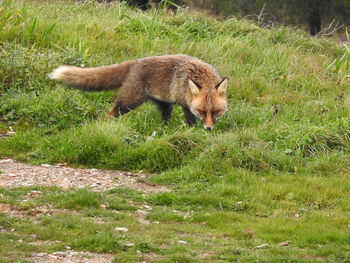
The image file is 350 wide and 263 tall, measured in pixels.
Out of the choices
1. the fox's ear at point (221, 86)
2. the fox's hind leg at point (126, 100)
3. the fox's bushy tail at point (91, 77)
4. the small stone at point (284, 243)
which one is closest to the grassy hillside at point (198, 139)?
the small stone at point (284, 243)

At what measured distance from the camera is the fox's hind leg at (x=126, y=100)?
8.56 metres

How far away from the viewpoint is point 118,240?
4691 millimetres

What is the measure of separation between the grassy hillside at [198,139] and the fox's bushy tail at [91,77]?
20.3 inches

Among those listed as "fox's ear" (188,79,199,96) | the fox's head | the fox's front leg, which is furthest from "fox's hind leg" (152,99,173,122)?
"fox's ear" (188,79,199,96)

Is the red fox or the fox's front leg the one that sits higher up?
the red fox

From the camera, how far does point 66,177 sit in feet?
22.1

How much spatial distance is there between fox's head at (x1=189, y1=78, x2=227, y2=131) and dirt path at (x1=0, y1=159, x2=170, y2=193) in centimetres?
153

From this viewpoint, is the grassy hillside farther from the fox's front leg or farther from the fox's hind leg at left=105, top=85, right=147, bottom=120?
the fox's front leg

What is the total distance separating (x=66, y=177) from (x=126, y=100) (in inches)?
88.2

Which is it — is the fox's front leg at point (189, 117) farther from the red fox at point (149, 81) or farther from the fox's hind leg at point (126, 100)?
the fox's hind leg at point (126, 100)

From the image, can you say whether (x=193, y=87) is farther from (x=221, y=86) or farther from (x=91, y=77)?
(x=91, y=77)

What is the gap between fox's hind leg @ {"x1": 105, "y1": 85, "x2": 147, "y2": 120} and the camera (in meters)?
8.56

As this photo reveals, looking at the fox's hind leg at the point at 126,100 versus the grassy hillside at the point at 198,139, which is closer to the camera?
the grassy hillside at the point at 198,139

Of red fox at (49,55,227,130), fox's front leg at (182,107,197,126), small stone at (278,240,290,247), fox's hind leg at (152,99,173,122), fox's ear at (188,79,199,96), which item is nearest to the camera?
small stone at (278,240,290,247)
